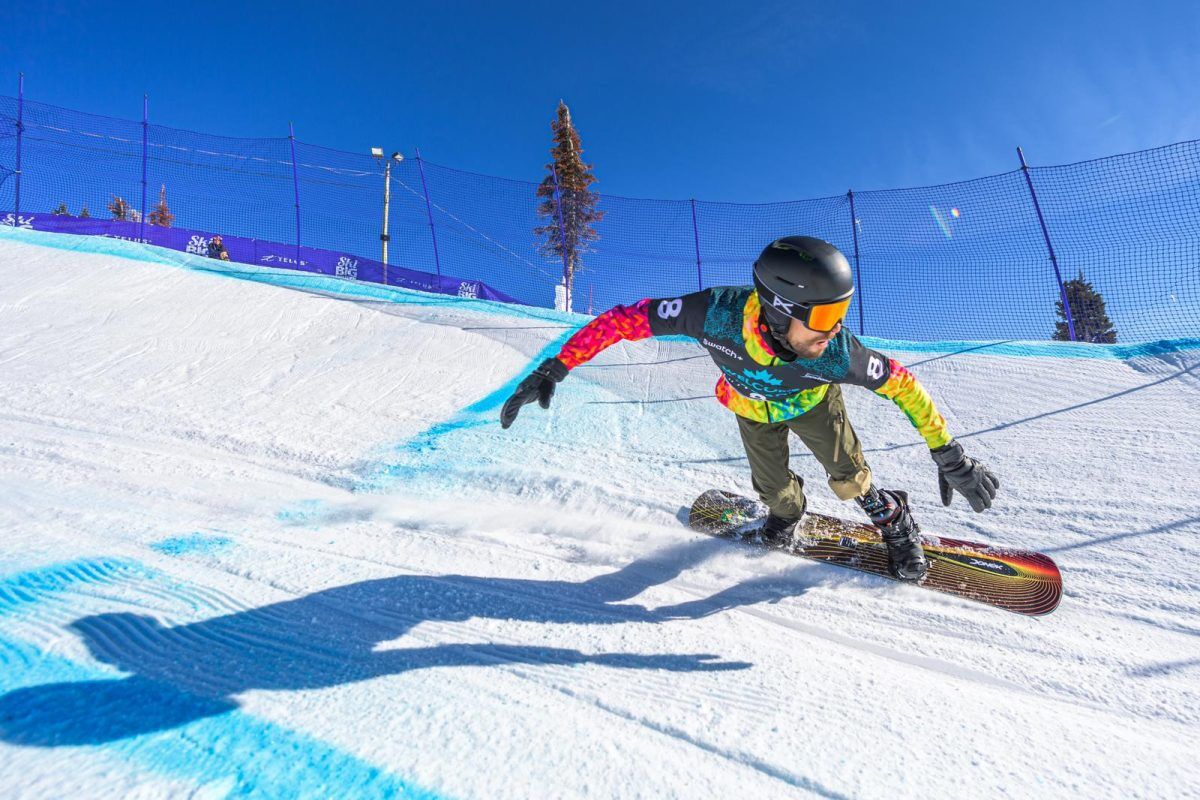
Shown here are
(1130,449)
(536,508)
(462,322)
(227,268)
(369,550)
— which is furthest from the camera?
→ (227,268)

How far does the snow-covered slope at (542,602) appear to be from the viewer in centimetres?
134

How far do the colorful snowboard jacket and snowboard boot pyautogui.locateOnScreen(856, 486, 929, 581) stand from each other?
49cm

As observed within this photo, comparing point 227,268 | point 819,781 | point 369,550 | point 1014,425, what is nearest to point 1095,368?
point 1014,425

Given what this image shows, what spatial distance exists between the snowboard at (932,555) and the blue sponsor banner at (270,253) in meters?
9.16

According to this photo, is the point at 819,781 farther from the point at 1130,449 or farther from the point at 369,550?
the point at 1130,449

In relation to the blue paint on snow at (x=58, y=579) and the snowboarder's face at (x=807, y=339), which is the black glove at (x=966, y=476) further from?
the blue paint on snow at (x=58, y=579)

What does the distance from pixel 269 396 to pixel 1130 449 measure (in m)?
6.71

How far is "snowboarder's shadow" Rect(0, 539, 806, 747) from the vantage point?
1354 mm

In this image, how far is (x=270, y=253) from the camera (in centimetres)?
1194

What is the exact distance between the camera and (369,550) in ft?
8.40

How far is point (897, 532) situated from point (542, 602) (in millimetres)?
1773

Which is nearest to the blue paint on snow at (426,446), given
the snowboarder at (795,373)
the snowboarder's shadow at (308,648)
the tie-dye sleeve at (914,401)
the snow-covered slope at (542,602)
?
the snow-covered slope at (542,602)

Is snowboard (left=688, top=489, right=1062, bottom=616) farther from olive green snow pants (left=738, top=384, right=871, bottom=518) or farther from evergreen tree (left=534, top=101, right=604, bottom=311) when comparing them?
evergreen tree (left=534, top=101, right=604, bottom=311)

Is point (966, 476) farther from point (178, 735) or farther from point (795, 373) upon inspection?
point (178, 735)
